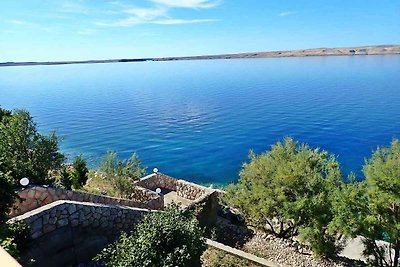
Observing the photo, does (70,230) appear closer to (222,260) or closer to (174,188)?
(222,260)

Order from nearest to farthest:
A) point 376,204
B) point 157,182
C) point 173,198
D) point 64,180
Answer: point 376,204 → point 64,180 → point 173,198 → point 157,182

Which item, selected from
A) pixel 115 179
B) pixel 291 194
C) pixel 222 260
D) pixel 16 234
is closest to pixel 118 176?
pixel 115 179

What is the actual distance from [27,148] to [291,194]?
1112cm

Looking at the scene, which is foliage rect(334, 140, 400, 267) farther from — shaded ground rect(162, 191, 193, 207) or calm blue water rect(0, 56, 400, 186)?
calm blue water rect(0, 56, 400, 186)

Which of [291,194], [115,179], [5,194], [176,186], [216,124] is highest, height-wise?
[5,194]

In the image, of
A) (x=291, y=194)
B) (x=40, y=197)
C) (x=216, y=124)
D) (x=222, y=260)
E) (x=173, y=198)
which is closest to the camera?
(x=222, y=260)

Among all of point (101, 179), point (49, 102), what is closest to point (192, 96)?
point (49, 102)

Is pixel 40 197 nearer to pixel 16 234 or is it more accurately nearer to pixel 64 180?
pixel 16 234

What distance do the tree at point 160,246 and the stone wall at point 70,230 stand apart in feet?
6.26

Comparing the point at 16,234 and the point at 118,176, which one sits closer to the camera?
the point at 16,234

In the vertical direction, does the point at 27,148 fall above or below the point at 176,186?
above

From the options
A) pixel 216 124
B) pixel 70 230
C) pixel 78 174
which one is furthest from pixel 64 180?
pixel 216 124

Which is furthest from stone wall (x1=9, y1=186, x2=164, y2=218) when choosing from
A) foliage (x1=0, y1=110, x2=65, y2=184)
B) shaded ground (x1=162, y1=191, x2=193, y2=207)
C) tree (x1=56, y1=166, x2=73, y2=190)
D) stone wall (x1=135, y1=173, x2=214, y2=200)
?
stone wall (x1=135, y1=173, x2=214, y2=200)

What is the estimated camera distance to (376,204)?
12.7 meters
